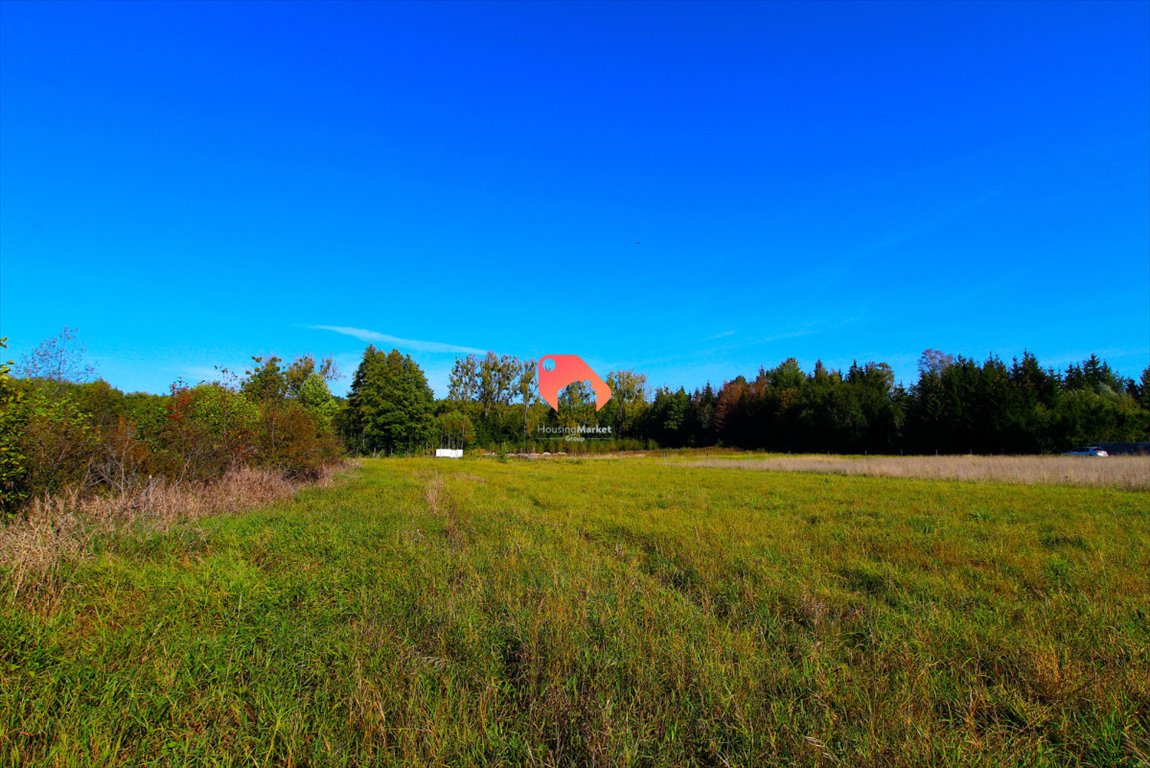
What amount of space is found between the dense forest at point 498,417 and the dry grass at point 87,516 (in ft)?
1.60

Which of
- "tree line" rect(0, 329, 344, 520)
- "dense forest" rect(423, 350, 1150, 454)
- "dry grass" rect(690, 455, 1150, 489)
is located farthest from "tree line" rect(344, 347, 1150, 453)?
"tree line" rect(0, 329, 344, 520)

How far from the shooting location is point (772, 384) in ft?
236

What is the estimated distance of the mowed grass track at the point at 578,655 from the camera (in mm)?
2678

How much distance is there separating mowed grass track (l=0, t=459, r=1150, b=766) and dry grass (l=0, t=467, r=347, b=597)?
0.30 m

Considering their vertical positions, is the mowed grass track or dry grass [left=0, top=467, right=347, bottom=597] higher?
dry grass [left=0, top=467, right=347, bottom=597]

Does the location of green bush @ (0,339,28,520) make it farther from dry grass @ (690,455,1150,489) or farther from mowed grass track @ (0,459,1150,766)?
dry grass @ (690,455,1150,489)

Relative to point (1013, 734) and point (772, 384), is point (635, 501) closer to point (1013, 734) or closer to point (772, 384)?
point (1013, 734)

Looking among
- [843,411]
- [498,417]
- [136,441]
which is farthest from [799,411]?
[136,441]

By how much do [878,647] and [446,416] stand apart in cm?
6310

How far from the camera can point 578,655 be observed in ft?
11.9

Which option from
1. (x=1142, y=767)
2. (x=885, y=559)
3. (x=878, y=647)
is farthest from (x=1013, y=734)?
(x=885, y=559)

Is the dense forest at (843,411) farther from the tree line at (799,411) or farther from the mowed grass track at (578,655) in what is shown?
the mowed grass track at (578,655)

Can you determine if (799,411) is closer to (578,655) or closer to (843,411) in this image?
(843,411)

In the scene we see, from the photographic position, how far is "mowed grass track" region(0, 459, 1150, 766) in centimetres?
268
